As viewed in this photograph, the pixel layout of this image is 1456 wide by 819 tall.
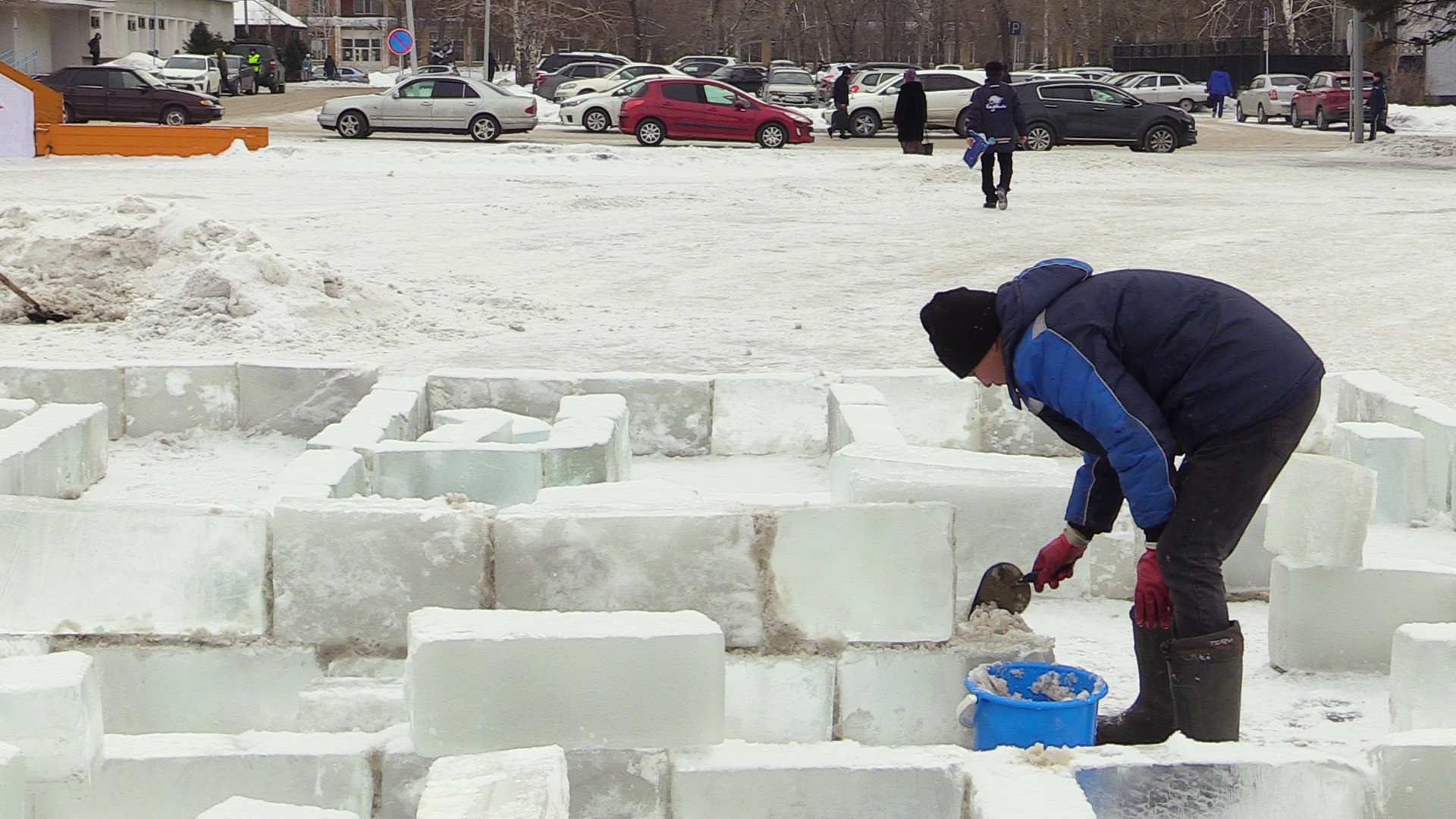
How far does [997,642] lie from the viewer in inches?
158

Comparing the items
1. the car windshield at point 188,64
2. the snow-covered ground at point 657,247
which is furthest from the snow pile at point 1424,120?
the car windshield at point 188,64

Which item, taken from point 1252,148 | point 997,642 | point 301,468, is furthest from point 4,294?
point 1252,148

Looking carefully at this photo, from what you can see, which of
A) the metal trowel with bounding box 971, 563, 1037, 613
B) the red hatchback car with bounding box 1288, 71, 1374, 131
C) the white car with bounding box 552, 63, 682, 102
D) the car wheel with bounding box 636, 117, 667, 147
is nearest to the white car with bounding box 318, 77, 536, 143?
the car wheel with bounding box 636, 117, 667, 147

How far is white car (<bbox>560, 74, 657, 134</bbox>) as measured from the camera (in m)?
28.1

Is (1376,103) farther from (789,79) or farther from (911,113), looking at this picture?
(789,79)

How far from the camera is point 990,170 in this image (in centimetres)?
1662

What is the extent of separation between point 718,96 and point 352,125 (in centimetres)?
597

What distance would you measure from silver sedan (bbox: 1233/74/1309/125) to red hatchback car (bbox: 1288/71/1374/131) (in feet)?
2.39

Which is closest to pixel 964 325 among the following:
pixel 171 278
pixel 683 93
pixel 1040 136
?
pixel 171 278

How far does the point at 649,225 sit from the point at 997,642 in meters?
11.2

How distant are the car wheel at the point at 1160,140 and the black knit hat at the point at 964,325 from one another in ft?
76.2

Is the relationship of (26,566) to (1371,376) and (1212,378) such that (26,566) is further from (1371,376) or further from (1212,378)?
(1371,376)

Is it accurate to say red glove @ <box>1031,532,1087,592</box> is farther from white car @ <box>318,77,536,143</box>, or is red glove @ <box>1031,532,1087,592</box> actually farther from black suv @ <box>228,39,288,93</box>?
black suv @ <box>228,39,288,93</box>

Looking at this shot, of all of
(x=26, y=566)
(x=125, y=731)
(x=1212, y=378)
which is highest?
(x=1212, y=378)
